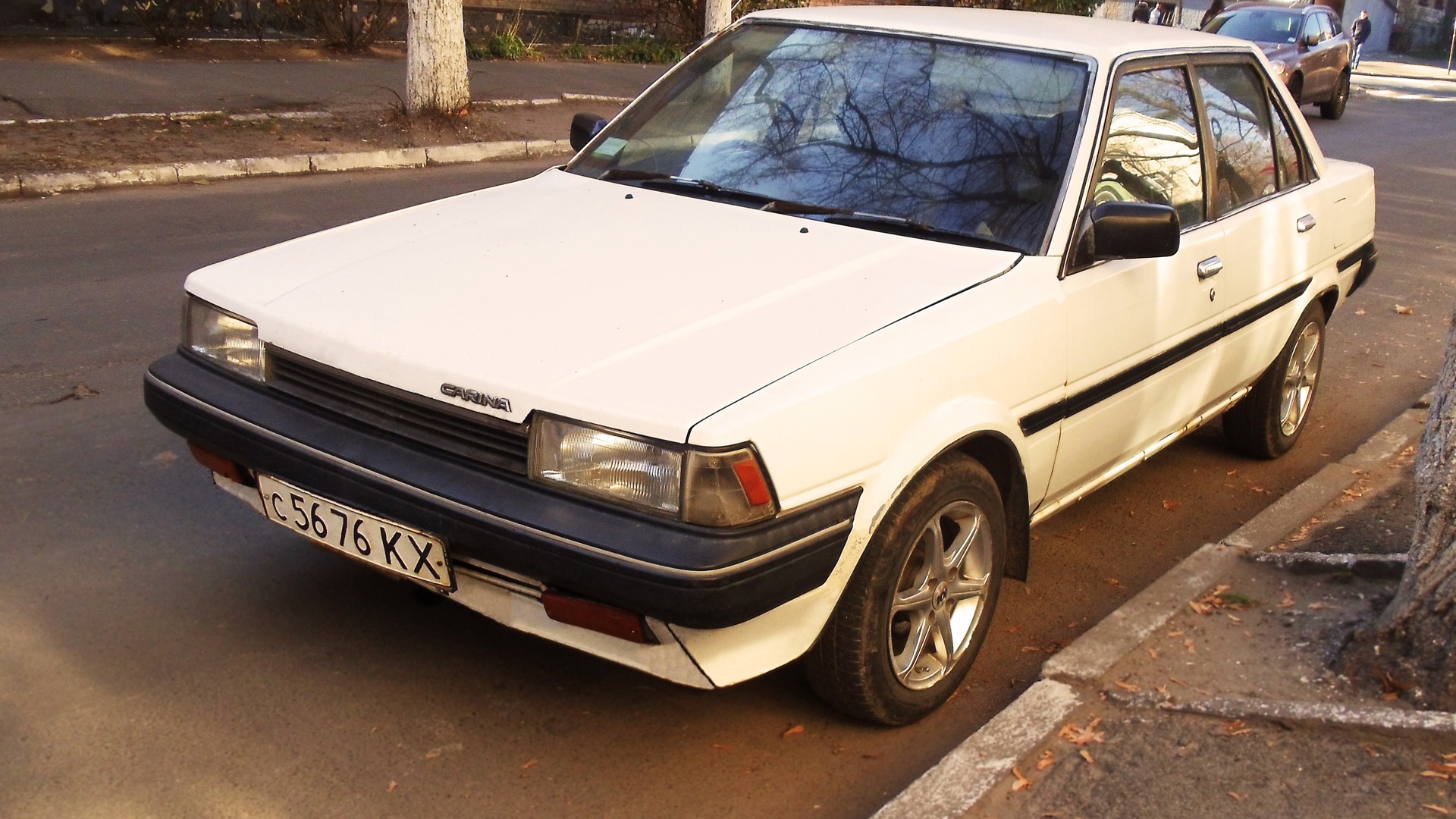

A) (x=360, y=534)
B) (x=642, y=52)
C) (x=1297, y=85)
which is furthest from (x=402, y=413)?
(x=1297, y=85)

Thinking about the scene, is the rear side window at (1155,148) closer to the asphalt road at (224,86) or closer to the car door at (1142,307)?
the car door at (1142,307)

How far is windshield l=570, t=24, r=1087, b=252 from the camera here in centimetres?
367

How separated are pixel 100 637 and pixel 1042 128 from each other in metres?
2.88

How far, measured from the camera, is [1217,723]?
314 centimetres

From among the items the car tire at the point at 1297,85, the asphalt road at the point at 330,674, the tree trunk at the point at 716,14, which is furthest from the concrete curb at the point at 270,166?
the car tire at the point at 1297,85

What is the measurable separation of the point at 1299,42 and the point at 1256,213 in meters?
16.3

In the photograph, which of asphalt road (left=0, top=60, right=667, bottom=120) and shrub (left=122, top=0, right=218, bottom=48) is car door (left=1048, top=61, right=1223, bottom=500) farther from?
shrub (left=122, top=0, right=218, bottom=48)

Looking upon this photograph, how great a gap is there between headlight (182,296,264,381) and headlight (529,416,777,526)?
92cm

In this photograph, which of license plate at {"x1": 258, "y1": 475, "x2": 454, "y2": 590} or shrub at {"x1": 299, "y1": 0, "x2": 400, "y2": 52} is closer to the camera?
license plate at {"x1": 258, "y1": 475, "x2": 454, "y2": 590}

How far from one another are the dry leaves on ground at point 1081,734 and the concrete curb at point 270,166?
26.8ft

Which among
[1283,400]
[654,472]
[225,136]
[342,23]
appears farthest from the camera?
[342,23]

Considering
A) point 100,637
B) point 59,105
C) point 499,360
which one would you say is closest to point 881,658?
point 499,360

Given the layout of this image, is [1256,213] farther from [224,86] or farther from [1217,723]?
[224,86]

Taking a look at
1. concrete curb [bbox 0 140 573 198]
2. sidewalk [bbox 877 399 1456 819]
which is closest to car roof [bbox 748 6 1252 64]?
sidewalk [bbox 877 399 1456 819]
